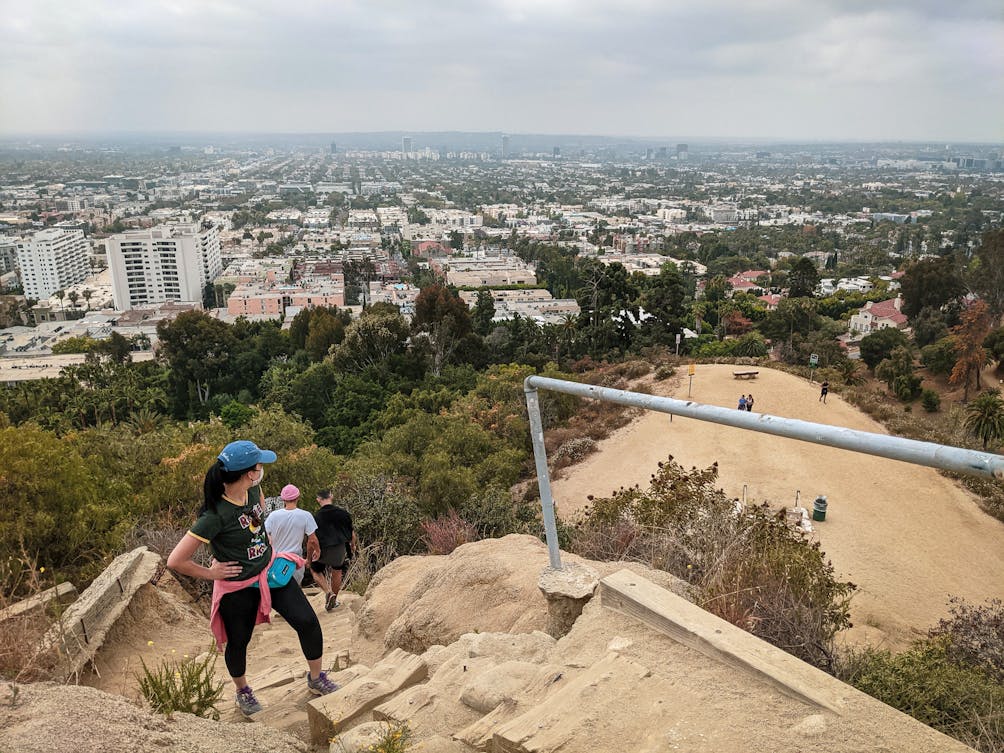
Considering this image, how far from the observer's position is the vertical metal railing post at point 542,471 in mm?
2961

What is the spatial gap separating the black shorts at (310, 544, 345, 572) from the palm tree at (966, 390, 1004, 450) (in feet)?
57.5

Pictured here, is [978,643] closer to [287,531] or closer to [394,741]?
[394,741]

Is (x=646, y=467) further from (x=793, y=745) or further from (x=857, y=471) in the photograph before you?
(x=793, y=745)

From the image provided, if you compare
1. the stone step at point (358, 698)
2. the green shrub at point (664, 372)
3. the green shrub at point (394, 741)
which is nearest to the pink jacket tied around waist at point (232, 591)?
the stone step at point (358, 698)

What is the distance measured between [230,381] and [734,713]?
30604 mm

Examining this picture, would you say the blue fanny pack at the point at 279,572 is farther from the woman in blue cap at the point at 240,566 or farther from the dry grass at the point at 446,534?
the dry grass at the point at 446,534

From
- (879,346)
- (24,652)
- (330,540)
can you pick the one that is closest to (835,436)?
(24,652)

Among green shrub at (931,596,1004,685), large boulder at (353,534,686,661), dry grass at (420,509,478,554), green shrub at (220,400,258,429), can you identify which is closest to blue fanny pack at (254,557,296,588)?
large boulder at (353,534,686,661)

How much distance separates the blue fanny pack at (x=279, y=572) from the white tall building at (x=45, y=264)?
252 feet

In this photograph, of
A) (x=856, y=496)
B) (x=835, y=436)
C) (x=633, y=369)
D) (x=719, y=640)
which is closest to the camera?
(x=835, y=436)

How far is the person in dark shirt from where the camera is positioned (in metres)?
5.09

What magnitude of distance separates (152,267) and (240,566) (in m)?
69.9

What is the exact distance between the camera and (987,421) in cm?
1748

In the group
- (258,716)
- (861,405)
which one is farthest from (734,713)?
(861,405)
